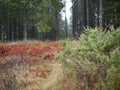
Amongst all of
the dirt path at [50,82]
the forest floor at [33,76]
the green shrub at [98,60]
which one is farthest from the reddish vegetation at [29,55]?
the green shrub at [98,60]

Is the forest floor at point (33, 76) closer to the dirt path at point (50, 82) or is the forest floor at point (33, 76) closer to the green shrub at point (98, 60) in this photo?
the dirt path at point (50, 82)

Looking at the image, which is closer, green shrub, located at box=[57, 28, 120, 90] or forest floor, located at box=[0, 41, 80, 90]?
green shrub, located at box=[57, 28, 120, 90]

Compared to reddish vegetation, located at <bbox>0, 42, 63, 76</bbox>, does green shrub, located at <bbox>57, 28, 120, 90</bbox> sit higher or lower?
higher

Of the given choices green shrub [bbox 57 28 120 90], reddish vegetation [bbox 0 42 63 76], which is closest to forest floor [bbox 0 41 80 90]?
reddish vegetation [bbox 0 42 63 76]

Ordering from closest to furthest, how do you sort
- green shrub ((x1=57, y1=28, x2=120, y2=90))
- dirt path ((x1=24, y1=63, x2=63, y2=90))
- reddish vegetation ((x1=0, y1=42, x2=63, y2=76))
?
green shrub ((x1=57, y1=28, x2=120, y2=90))
dirt path ((x1=24, y1=63, x2=63, y2=90))
reddish vegetation ((x1=0, y1=42, x2=63, y2=76))

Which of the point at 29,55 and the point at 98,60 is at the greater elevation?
the point at 98,60

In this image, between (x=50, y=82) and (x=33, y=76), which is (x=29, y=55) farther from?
(x=50, y=82)

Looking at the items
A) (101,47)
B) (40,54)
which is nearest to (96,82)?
(101,47)

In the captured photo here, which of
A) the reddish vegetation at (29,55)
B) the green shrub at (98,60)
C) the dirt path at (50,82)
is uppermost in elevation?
the green shrub at (98,60)

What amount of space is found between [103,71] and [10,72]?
329 cm

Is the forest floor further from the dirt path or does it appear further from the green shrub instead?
the green shrub

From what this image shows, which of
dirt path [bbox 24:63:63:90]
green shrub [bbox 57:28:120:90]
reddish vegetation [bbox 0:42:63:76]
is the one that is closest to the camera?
green shrub [bbox 57:28:120:90]

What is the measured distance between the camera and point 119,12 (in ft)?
82.2

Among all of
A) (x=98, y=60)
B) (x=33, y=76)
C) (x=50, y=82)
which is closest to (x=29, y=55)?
(x=33, y=76)
